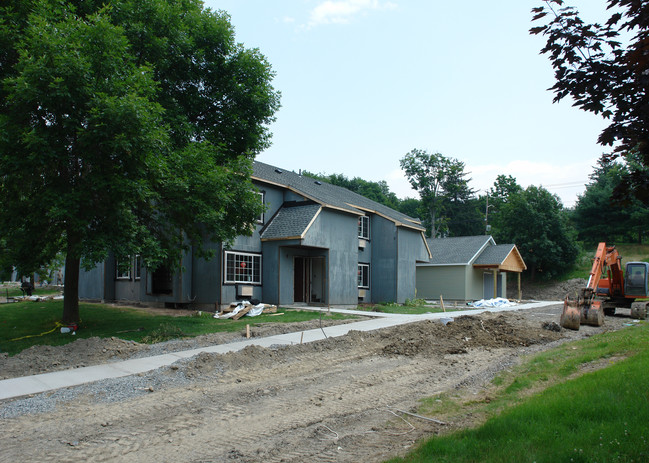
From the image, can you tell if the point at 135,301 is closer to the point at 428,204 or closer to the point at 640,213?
the point at 640,213

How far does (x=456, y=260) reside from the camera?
33500 millimetres

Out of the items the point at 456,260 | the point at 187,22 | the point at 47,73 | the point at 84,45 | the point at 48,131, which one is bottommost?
the point at 456,260

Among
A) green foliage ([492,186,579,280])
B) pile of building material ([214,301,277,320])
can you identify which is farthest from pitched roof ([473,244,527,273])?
pile of building material ([214,301,277,320])

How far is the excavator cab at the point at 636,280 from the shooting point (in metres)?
21.1

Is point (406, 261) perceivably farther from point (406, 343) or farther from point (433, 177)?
point (433, 177)

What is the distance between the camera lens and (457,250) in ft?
116

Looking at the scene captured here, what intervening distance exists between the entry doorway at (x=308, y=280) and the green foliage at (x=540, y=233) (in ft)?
87.3

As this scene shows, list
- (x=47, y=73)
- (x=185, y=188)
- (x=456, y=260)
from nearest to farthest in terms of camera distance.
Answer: (x=47, y=73)
(x=185, y=188)
(x=456, y=260)

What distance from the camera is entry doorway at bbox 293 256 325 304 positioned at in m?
24.3

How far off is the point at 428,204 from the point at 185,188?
52.1 metres

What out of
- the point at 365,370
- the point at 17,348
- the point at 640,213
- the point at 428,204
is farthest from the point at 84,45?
the point at 428,204

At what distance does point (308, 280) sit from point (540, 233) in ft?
94.1

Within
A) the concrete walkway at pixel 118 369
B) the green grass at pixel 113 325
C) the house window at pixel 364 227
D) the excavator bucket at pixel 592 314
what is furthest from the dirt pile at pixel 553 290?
the concrete walkway at pixel 118 369

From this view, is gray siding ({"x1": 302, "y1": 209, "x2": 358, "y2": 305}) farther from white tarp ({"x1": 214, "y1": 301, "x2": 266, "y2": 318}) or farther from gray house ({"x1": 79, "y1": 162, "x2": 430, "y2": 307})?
white tarp ({"x1": 214, "y1": 301, "x2": 266, "y2": 318})
